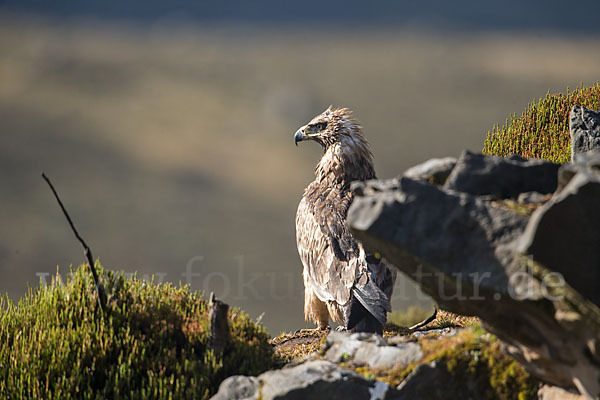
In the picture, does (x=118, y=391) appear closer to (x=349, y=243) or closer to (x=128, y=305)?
(x=128, y=305)

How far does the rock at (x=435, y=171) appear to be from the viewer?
480 cm

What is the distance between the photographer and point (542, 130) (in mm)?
15164

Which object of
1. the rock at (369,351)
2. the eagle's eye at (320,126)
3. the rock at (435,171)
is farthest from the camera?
the eagle's eye at (320,126)

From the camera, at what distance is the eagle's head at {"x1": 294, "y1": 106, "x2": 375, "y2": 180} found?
33.5ft

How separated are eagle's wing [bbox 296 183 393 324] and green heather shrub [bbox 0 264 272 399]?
1.94 metres

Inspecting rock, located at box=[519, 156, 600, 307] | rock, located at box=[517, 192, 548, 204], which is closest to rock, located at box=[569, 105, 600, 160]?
rock, located at box=[517, 192, 548, 204]

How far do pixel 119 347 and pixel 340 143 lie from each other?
5.54 meters

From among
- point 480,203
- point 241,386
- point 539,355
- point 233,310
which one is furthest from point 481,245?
point 233,310

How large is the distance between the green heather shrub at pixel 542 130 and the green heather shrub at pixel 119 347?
33.5 feet

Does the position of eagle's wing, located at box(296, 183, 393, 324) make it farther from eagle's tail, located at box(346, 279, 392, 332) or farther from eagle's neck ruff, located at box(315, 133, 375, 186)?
eagle's neck ruff, located at box(315, 133, 375, 186)

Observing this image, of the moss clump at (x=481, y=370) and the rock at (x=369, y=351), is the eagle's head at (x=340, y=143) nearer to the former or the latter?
the rock at (x=369, y=351)

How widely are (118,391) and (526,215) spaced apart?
14.9ft

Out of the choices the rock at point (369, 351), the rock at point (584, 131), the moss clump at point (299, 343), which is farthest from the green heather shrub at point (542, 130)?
the rock at point (369, 351)

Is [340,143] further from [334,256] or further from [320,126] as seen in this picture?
[334,256]
